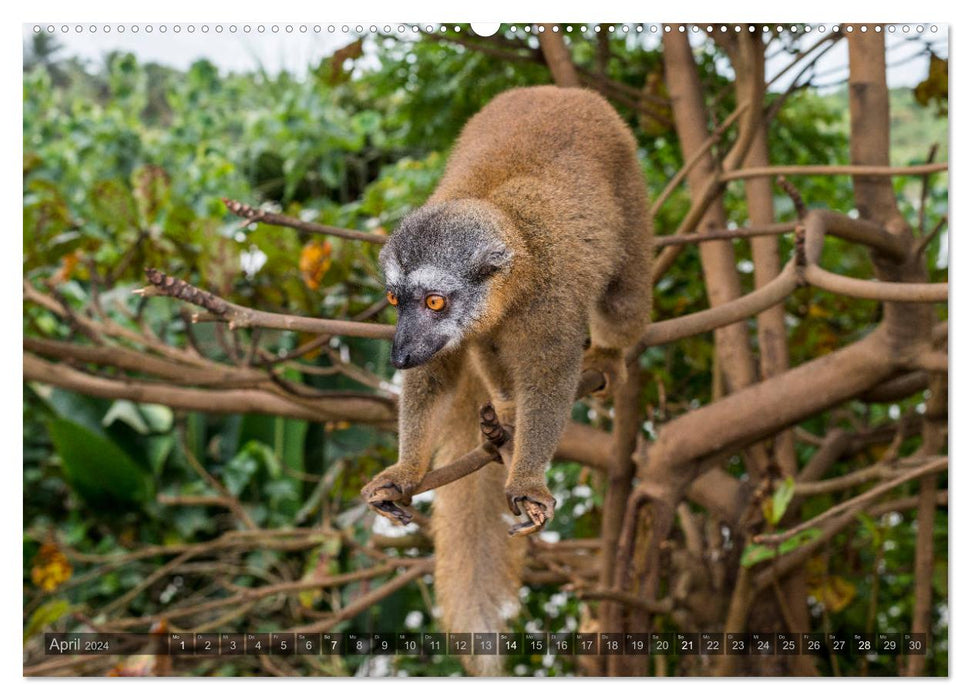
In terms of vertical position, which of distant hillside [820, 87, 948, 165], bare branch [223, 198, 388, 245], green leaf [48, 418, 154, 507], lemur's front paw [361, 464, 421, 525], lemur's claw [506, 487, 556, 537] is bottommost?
lemur's claw [506, 487, 556, 537]

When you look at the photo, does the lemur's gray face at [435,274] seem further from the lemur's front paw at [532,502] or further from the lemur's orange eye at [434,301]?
the lemur's front paw at [532,502]

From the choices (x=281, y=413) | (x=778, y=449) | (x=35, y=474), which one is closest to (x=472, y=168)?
(x=281, y=413)

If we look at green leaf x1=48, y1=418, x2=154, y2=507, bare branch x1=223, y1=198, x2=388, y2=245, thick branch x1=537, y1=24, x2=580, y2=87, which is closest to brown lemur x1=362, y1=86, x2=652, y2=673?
bare branch x1=223, y1=198, x2=388, y2=245

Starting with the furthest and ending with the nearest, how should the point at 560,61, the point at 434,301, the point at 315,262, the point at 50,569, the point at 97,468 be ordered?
1. the point at 97,468
2. the point at 50,569
3. the point at 315,262
4. the point at 560,61
5. the point at 434,301

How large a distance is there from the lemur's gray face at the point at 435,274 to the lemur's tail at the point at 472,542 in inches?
26.7

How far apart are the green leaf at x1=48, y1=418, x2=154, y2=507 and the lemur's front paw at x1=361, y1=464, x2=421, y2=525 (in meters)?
2.55

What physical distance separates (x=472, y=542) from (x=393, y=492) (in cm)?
57

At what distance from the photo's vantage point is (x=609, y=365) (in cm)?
296

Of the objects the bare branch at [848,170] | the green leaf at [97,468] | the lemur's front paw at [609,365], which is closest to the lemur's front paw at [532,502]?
the lemur's front paw at [609,365]

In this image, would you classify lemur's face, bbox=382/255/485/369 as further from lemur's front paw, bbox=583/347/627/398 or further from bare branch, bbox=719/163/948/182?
bare branch, bbox=719/163/948/182

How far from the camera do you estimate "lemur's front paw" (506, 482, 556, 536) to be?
2.20 metres

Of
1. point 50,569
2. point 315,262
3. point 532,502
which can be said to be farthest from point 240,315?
point 50,569

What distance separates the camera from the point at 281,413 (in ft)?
13.0

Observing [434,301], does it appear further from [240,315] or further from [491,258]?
[240,315]
